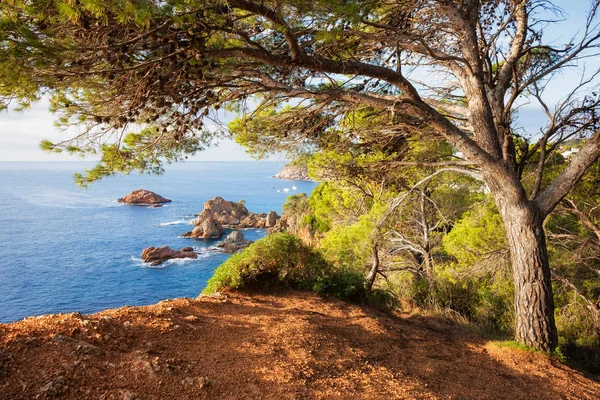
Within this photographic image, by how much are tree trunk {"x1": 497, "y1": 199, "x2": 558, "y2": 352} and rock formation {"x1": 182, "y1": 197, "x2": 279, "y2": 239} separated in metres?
37.9

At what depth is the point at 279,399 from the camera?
99.6 inches


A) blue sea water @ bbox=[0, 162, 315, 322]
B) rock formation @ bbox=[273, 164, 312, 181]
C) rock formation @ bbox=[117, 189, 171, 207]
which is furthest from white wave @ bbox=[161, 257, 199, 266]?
rock formation @ bbox=[117, 189, 171, 207]

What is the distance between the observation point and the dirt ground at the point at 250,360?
245 cm

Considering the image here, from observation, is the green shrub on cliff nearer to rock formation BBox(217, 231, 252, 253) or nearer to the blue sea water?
the blue sea water

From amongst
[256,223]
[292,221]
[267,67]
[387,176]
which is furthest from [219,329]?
[256,223]

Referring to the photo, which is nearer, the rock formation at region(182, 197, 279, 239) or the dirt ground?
the dirt ground

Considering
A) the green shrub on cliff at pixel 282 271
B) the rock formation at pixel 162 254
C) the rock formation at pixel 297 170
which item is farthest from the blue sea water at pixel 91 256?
the green shrub on cliff at pixel 282 271

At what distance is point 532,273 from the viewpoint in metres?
4.54

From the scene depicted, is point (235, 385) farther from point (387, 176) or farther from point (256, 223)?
point (256, 223)

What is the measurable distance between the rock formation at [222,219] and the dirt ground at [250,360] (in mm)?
36691

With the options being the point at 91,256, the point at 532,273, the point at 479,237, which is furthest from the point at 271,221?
the point at 532,273

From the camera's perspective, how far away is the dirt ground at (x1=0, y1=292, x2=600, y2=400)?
8.04 feet

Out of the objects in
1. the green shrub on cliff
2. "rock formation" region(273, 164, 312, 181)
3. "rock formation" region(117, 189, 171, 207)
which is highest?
"rock formation" region(273, 164, 312, 181)

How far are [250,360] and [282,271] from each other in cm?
345
